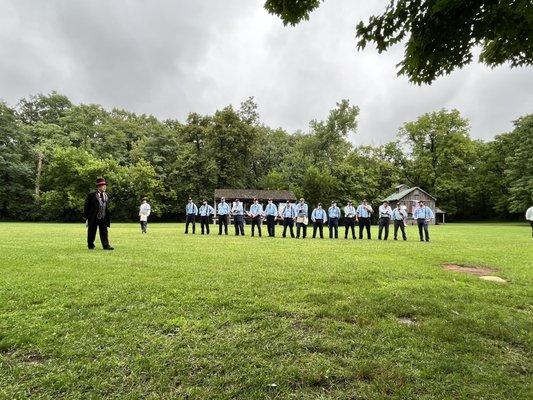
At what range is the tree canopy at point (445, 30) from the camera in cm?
451

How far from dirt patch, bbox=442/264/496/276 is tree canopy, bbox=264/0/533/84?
5.20m

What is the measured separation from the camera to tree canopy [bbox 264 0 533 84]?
4.51 meters

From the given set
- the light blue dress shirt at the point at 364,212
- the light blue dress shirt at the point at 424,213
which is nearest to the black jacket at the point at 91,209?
the light blue dress shirt at the point at 364,212

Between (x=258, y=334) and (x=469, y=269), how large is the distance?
7267 mm

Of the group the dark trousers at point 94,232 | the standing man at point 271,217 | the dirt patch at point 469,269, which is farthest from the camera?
the standing man at point 271,217

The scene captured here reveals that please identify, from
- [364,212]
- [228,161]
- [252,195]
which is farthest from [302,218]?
[228,161]

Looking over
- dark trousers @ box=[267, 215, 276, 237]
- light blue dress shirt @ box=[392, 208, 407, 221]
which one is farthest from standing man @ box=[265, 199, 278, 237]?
light blue dress shirt @ box=[392, 208, 407, 221]

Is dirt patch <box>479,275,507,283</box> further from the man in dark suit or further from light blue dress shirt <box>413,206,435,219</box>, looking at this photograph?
the man in dark suit

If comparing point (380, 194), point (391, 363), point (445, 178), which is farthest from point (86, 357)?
point (445, 178)

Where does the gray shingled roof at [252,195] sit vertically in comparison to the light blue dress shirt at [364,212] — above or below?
above

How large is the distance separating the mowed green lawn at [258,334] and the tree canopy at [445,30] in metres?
3.75

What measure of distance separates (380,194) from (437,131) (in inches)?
610

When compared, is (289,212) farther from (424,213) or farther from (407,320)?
(407,320)

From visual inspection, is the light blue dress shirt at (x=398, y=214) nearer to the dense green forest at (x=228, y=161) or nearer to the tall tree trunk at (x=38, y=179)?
the dense green forest at (x=228, y=161)
